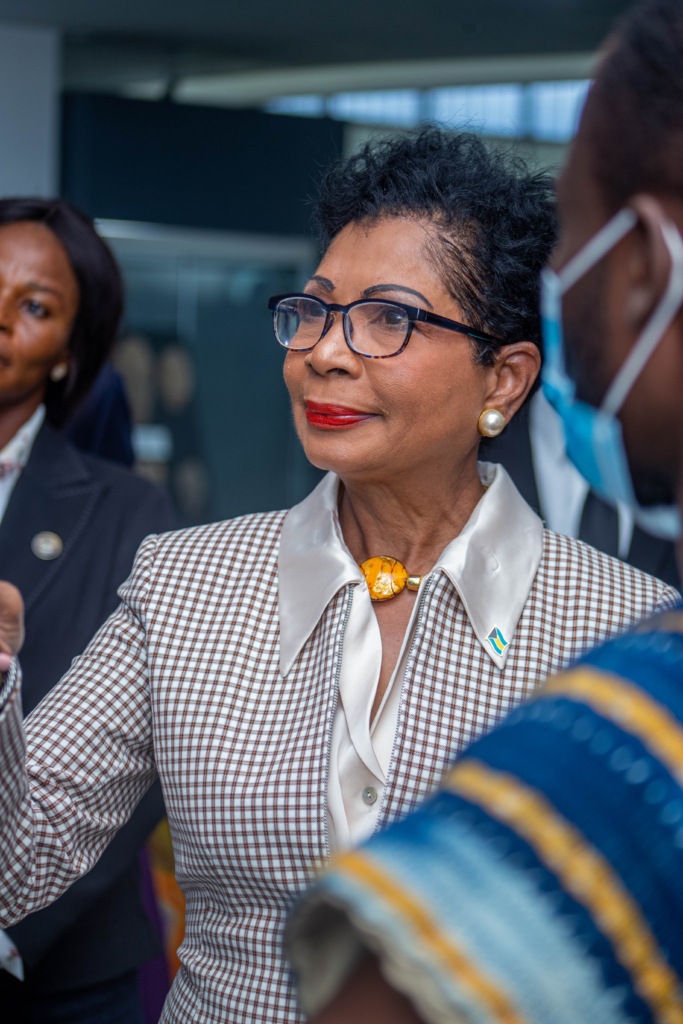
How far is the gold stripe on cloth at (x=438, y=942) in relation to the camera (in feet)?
1.58

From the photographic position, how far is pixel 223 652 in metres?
1.47

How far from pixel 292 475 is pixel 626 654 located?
19.9 feet

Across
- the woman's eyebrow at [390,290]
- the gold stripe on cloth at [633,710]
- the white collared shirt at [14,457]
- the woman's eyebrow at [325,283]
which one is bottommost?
the white collared shirt at [14,457]

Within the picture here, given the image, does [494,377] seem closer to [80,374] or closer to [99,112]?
[80,374]

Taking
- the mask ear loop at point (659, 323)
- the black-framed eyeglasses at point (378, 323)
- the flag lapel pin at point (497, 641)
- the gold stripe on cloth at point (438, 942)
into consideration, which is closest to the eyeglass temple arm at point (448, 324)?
the black-framed eyeglasses at point (378, 323)

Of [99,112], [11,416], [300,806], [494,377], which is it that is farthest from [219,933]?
[99,112]

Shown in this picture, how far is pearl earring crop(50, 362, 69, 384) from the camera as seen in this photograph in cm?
239

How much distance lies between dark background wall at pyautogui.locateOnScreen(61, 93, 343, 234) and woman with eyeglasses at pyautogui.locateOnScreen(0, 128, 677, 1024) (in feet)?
14.4

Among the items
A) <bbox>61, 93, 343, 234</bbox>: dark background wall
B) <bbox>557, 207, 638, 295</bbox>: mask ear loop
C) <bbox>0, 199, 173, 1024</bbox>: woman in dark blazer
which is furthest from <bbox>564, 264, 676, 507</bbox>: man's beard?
<bbox>61, 93, 343, 234</bbox>: dark background wall

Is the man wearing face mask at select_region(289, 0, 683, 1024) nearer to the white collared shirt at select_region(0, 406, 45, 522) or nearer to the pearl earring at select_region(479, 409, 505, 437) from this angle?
the pearl earring at select_region(479, 409, 505, 437)

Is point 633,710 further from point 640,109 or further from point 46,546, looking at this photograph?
point 46,546

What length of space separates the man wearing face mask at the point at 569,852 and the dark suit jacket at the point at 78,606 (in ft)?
4.52

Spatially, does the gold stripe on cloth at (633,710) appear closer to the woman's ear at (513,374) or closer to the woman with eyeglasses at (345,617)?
the woman with eyeglasses at (345,617)

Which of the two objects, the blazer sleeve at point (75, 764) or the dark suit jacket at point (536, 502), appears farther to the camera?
the dark suit jacket at point (536, 502)
